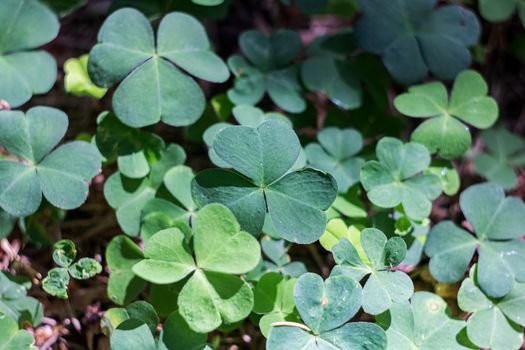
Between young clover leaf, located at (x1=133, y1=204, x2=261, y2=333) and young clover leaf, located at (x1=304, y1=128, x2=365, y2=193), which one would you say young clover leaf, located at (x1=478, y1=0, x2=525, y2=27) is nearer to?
young clover leaf, located at (x1=304, y1=128, x2=365, y2=193)

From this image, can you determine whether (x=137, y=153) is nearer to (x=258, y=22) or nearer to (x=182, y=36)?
(x=182, y=36)

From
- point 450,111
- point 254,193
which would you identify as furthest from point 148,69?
point 450,111

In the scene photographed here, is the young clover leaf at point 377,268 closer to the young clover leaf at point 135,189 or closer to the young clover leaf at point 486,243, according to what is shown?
the young clover leaf at point 486,243

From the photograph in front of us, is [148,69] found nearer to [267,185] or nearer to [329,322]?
[267,185]

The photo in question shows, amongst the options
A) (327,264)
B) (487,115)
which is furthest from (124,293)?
(487,115)

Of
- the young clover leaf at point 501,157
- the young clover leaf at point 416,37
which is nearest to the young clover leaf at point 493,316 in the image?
the young clover leaf at point 501,157

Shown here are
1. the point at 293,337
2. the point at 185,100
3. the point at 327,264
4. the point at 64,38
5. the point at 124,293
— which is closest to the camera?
the point at 293,337
